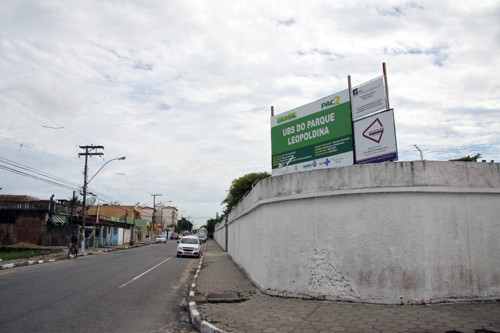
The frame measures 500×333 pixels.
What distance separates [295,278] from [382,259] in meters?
1.96

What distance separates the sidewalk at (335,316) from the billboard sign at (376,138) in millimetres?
3576

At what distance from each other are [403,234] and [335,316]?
6.89 ft

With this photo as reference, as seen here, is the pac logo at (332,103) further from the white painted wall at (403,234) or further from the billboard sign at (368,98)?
the white painted wall at (403,234)

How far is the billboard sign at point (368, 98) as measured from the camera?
28.8 ft

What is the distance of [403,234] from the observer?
6.61 metres

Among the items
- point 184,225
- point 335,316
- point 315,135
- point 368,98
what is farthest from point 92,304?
point 184,225

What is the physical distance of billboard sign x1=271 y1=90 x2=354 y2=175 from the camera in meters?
9.61

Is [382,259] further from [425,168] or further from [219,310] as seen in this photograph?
[219,310]

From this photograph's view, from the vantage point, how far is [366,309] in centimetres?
626

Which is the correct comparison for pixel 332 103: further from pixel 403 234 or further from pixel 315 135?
pixel 403 234

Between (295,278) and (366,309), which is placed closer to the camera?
(366,309)

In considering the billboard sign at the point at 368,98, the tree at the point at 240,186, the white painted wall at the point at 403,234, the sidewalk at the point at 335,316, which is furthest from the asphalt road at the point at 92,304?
the tree at the point at 240,186

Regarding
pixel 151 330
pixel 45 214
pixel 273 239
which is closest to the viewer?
pixel 151 330

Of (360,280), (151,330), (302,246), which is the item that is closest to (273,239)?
(302,246)
